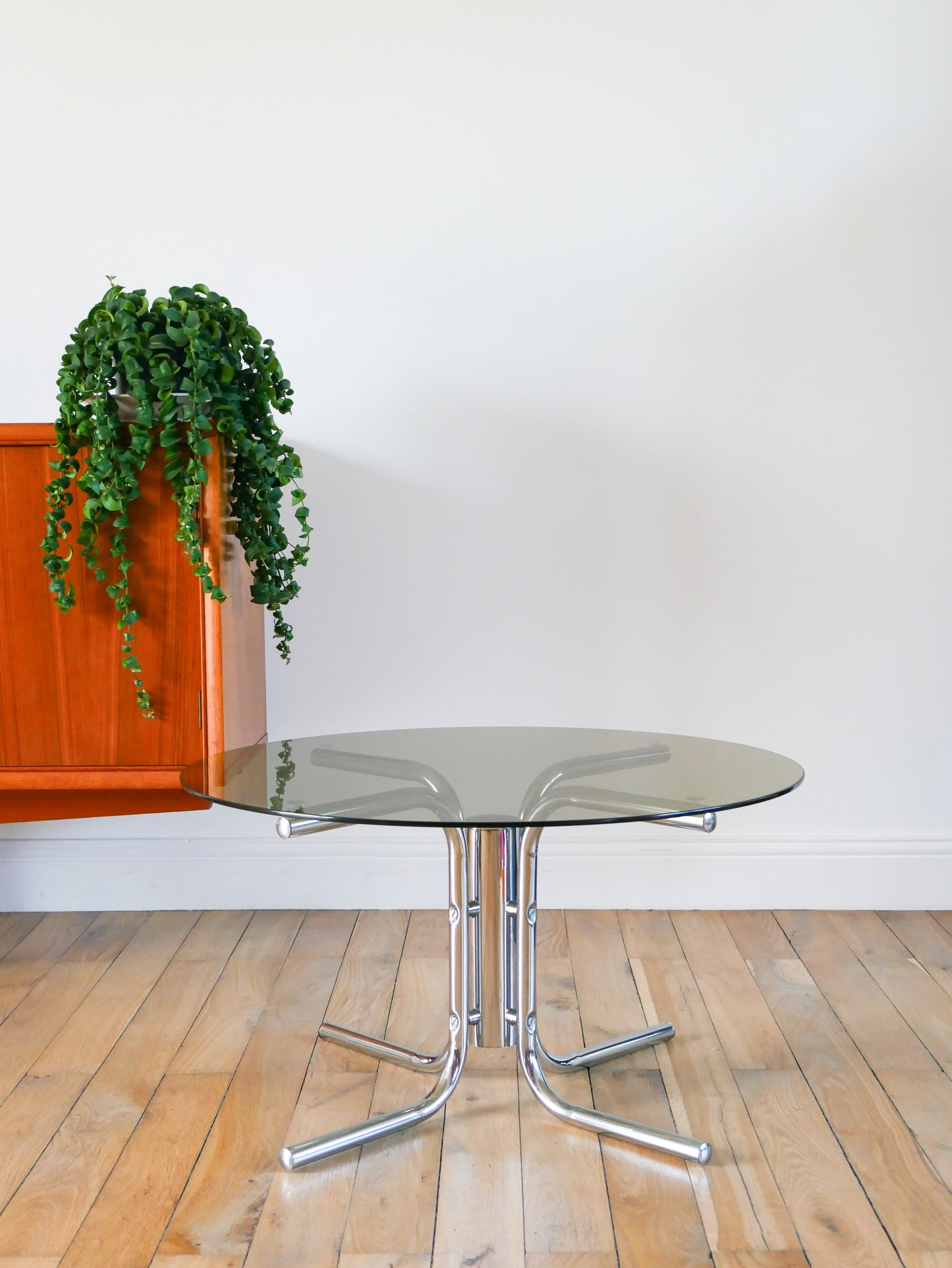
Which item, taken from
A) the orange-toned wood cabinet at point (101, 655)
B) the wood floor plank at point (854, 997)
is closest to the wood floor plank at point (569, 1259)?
the wood floor plank at point (854, 997)

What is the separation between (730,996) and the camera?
2.15 metres

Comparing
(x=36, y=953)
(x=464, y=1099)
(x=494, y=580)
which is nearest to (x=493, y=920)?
(x=464, y=1099)

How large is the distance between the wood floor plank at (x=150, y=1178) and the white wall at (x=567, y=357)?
3.07 ft

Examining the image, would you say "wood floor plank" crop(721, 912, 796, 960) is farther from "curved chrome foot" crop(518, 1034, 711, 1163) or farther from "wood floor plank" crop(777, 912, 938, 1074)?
"curved chrome foot" crop(518, 1034, 711, 1163)

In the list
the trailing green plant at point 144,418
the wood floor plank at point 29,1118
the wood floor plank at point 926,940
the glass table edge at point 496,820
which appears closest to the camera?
the glass table edge at point 496,820

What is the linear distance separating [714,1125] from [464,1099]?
0.39 meters

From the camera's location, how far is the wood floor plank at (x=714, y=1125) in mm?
1394

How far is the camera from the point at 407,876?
2.69m

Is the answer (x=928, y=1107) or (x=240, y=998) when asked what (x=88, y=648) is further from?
(x=928, y=1107)

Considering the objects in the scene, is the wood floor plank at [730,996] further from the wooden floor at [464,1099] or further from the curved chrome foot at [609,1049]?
the curved chrome foot at [609,1049]

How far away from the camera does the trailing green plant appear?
192cm

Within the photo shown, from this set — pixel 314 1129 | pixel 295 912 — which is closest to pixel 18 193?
pixel 295 912

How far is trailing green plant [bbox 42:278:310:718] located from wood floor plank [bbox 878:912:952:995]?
1654 mm

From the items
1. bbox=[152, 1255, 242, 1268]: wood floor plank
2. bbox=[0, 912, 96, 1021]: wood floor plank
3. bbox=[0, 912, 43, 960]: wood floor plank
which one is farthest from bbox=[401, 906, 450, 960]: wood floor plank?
bbox=[152, 1255, 242, 1268]: wood floor plank
